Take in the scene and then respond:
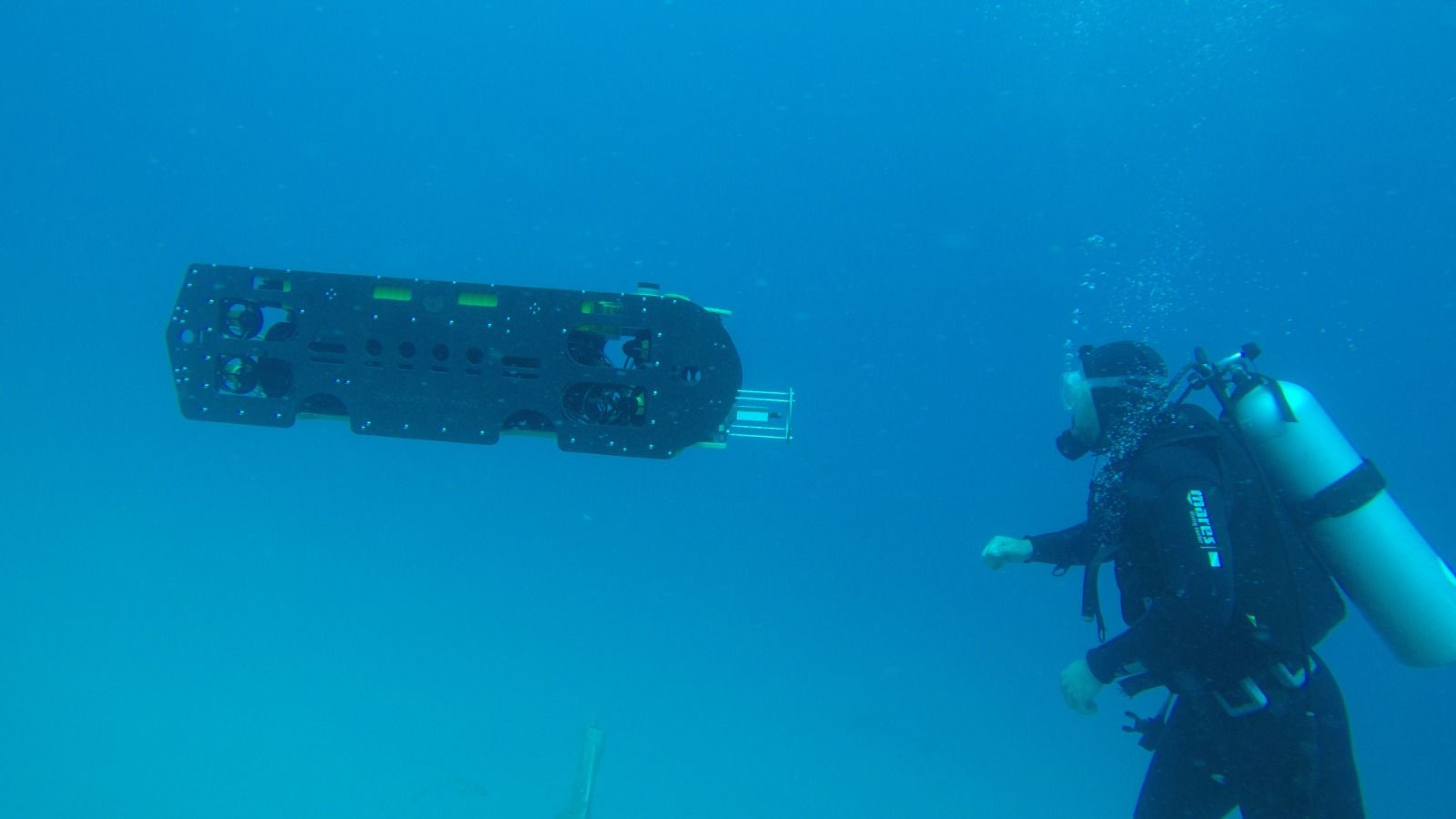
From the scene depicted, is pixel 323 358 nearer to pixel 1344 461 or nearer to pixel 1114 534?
pixel 1114 534

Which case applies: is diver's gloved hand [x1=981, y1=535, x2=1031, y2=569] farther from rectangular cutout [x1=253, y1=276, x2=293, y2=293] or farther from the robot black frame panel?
rectangular cutout [x1=253, y1=276, x2=293, y2=293]

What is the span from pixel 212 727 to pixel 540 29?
35.0ft

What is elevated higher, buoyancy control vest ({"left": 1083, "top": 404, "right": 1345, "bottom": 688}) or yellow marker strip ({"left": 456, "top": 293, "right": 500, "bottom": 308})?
yellow marker strip ({"left": 456, "top": 293, "right": 500, "bottom": 308})

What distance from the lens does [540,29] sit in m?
9.54

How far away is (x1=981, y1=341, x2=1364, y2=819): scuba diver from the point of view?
9.30 feet

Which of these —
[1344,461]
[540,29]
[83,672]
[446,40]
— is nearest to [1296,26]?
[1344,461]

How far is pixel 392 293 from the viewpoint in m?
2.94

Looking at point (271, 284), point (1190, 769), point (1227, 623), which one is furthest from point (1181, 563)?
point (271, 284)

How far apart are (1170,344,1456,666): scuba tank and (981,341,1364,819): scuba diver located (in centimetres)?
18

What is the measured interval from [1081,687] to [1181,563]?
802 mm

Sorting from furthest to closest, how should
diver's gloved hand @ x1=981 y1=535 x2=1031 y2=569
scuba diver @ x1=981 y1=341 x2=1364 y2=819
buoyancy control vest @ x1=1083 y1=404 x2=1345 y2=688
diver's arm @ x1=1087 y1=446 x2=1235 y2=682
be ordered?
diver's gloved hand @ x1=981 y1=535 x2=1031 y2=569, buoyancy control vest @ x1=1083 y1=404 x2=1345 y2=688, scuba diver @ x1=981 y1=341 x2=1364 y2=819, diver's arm @ x1=1087 y1=446 x2=1235 y2=682

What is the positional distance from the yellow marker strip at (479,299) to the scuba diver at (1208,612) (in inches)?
116

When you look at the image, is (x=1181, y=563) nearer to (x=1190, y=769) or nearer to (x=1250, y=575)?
(x=1250, y=575)

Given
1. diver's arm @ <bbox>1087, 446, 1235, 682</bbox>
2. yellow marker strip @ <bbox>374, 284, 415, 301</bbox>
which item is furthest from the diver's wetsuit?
yellow marker strip @ <bbox>374, 284, 415, 301</bbox>
